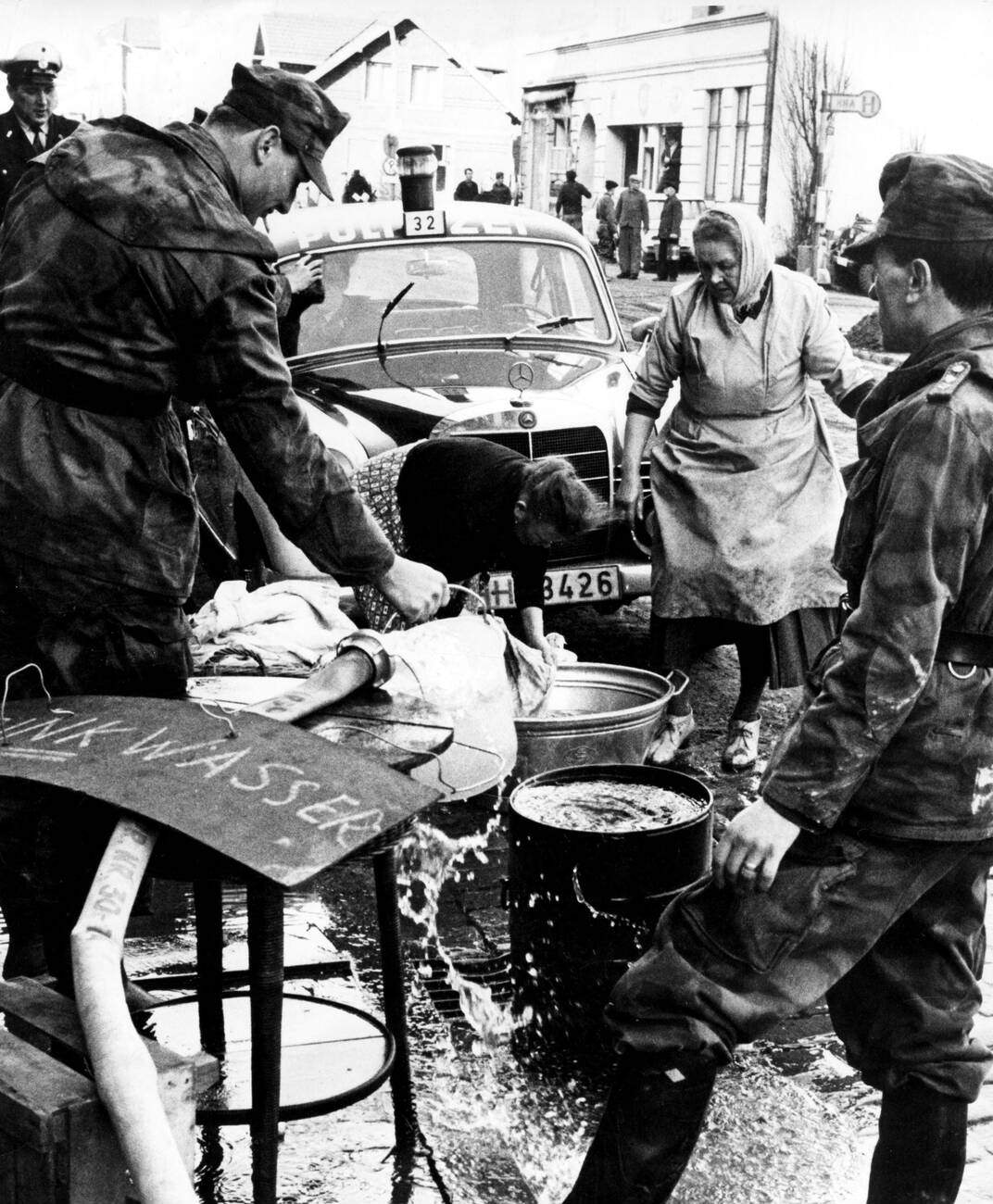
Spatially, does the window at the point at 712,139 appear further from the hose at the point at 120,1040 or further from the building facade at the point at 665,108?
the hose at the point at 120,1040

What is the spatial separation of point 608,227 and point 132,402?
35.6 m

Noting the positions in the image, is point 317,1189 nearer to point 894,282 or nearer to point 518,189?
point 894,282

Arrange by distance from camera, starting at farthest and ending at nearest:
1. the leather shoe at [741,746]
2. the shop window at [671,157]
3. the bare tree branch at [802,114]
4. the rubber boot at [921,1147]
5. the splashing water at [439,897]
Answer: the shop window at [671,157] → the bare tree branch at [802,114] → the leather shoe at [741,746] → the splashing water at [439,897] → the rubber boot at [921,1147]

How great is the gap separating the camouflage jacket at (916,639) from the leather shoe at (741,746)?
3.44m

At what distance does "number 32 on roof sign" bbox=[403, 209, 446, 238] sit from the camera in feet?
25.8

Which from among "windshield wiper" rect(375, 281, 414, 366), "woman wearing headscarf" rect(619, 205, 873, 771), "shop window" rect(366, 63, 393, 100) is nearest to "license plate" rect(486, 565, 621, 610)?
"woman wearing headscarf" rect(619, 205, 873, 771)

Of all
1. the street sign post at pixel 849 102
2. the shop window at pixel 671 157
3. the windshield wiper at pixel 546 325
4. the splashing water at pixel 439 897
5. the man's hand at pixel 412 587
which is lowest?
the splashing water at pixel 439 897

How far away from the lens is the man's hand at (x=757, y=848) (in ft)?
8.15

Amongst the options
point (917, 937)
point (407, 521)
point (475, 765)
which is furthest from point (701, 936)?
point (407, 521)

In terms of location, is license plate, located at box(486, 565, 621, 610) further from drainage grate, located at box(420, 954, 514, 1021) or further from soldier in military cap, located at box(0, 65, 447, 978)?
soldier in military cap, located at box(0, 65, 447, 978)

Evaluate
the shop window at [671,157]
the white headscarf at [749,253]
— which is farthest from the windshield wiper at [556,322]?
the shop window at [671,157]

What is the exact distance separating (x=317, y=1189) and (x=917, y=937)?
1405 mm

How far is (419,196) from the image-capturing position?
788 cm

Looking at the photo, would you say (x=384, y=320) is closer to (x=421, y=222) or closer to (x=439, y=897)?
(x=421, y=222)
